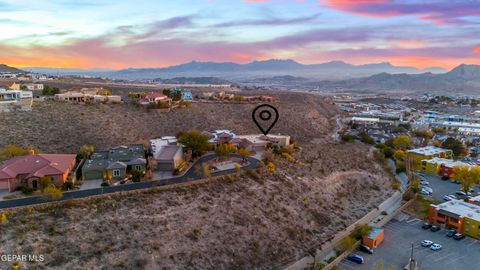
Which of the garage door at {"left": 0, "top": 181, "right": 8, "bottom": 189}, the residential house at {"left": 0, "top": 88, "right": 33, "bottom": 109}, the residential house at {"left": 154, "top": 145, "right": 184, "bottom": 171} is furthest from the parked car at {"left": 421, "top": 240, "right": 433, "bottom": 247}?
the residential house at {"left": 0, "top": 88, "right": 33, "bottom": 109}

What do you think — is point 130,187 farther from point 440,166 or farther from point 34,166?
point 440,166

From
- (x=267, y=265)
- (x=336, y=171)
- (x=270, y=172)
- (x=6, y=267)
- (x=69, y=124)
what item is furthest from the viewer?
(x=69, y=124)

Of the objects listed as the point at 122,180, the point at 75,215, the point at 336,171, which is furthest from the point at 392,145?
the point at 75,215

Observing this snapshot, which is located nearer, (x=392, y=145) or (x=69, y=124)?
(x=69, y=124)

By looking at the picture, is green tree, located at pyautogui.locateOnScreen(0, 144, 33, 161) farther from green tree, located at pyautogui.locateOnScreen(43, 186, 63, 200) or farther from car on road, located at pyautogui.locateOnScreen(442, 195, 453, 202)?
car on road, located at pyautogui.locateOnScreen(442, 195, 453, 202)

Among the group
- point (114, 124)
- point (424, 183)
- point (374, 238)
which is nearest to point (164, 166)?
point (374, 238)

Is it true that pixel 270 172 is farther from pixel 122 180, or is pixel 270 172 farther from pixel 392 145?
pixel 392 145
